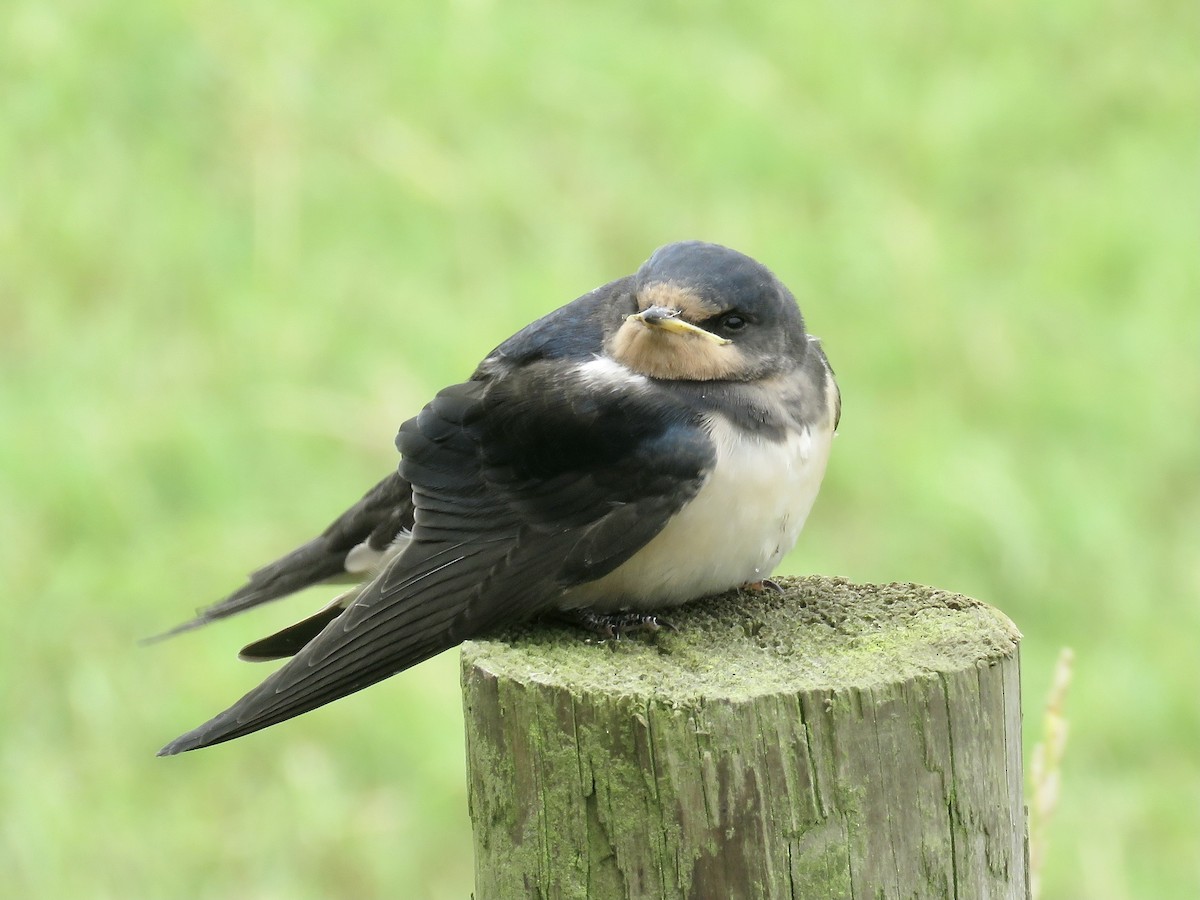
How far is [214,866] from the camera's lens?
5.42m

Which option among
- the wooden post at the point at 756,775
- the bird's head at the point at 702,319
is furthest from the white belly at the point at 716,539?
the wooden post at the point at 756,775

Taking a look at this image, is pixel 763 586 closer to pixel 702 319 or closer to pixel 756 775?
pixel 702 319

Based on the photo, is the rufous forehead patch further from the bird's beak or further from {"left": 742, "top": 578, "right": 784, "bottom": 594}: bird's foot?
{"left": 742, "top": 578, "right": 784, "bottom": 594}: bird's foot

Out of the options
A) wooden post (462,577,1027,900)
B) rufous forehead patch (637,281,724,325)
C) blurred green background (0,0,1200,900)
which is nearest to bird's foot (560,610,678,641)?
wooden post (462,577,1027,900)

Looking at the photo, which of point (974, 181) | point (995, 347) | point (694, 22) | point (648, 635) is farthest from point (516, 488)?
point (694, 22)

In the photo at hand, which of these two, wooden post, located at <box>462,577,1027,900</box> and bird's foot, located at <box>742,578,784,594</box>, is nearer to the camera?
wooden post, located at <box>462,577,1027,900</box>

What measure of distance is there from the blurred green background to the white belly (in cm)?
258

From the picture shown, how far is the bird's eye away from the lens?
3445mm

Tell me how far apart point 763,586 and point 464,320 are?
426 cm

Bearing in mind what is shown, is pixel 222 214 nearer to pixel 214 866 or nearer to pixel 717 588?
pixel 214 866

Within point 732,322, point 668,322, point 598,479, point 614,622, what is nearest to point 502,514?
point 598,479

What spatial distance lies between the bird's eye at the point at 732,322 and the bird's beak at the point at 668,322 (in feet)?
0.24

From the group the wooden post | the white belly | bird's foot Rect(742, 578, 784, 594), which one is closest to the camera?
the wooden post

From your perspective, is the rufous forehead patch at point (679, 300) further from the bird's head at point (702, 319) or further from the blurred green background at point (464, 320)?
the blurred green background at point (464, 320)
